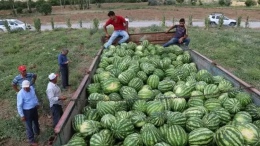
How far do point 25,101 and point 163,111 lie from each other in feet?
10.7

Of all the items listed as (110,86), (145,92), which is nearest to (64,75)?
(110,86)

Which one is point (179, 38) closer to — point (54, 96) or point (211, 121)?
point (54, 96)

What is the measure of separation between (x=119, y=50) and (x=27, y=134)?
3110 millimetres

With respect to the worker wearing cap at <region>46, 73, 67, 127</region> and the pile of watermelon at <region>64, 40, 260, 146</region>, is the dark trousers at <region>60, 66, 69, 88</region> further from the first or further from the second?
the pile of watermelon at <region>64, 40, 260, 146</region>

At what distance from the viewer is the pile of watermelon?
12.0ft

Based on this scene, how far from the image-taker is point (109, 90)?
17.5ft

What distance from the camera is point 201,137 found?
11.8ft

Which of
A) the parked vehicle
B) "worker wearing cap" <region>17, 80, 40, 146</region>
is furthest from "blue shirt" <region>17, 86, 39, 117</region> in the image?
the parked vehicle

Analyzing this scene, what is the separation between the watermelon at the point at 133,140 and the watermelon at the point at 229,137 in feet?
3.07

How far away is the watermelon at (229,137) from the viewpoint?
11.2 feet

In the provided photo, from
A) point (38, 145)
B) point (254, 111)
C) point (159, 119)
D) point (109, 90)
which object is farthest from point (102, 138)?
point (38, 145)

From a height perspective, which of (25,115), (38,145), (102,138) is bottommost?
(38,145)

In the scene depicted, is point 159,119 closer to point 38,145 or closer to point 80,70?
point 38,145

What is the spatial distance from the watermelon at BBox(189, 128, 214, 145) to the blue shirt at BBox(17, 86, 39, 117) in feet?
12.6
